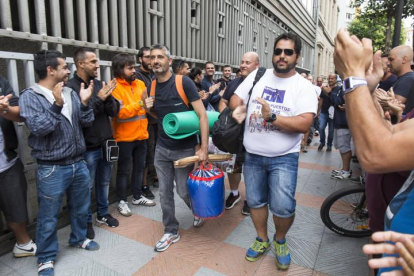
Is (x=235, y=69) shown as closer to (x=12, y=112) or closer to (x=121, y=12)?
(x=121, y=12)

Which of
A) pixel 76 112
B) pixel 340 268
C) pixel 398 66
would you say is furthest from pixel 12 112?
pixel 398 66

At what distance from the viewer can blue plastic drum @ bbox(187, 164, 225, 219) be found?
2.98 meters

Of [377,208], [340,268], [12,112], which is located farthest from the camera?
[340,268]

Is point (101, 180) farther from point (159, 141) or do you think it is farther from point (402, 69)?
point (402, 69)

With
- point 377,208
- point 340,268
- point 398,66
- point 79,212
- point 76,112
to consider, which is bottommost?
point 340,268

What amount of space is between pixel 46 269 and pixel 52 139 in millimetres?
1208

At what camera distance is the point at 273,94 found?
9.01ft

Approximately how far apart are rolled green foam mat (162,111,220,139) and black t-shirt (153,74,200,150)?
112 mm

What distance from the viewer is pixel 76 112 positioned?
9.75ft

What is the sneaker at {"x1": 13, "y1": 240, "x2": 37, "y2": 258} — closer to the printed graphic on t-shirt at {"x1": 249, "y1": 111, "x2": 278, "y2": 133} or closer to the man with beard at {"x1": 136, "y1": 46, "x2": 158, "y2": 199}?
the man with beard at {"x1": 136, "y1": 46, "x2": 158, "y2": 199}

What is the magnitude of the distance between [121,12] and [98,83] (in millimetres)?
1617

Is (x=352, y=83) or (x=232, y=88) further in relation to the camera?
(x=232, y=88)

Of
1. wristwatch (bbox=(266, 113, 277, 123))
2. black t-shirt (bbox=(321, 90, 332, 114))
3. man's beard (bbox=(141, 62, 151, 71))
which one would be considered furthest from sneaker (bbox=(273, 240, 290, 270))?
black t-shirt (bbox=(321, 90, 332, 114))

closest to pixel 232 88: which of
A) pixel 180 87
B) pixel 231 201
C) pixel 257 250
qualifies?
pixel 180 87
